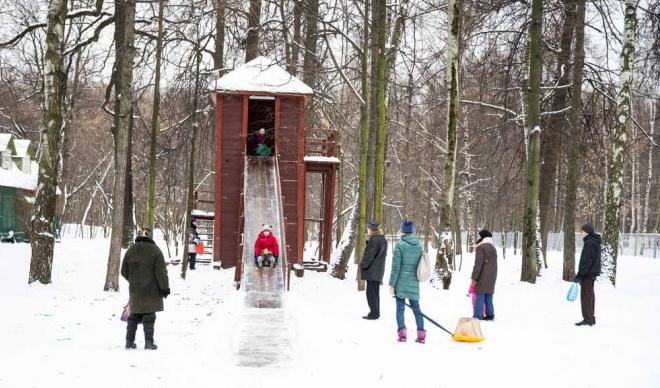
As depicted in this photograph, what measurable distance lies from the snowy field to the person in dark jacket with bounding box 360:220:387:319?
0.32m

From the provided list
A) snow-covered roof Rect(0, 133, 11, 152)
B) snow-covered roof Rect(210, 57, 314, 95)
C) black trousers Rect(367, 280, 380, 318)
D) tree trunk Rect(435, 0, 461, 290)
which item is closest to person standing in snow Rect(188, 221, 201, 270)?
snow-covered roof Rect(210, 57, 314, 95)

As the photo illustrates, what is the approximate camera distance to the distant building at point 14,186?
3369cm

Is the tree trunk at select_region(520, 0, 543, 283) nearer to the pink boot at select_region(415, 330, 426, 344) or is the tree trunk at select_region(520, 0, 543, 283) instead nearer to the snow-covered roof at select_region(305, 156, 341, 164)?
the snow-covered roof at select_region(305, 156, 341, 164)

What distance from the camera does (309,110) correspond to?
23.5m

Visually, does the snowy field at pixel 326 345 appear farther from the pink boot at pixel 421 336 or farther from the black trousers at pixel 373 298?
the black trousers at pixel 373 298

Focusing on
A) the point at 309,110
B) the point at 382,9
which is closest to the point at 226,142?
the point at 309,110

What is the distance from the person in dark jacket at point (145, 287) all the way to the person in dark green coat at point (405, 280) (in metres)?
3.07

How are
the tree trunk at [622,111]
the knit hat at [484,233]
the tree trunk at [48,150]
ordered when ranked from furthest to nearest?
the tree trunk at [622,111] < the tree trunk at [48,150] < the knit hat at [484,233]

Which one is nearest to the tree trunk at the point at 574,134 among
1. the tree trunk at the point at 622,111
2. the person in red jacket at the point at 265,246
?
the tree trunk at the point at 622,111

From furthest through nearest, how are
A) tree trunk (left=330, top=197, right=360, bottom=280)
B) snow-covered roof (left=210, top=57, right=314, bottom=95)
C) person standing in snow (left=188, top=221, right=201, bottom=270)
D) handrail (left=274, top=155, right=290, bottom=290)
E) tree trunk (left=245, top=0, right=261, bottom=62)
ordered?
person standing in snow (left=188, top=221, right=201, bottom=270) → tree trunk (left=330, top=197, right=360, bottom=280) → snow-covered roof (left=210, top=57, right=314, bottom=95) → tree trunk (left=245, top=0, right=261, bottom=62) → handrail (left=274, top=155, right=290, bottom=290)

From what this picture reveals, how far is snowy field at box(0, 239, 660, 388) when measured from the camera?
7.77 metres

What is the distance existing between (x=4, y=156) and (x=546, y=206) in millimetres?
25036

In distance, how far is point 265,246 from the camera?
15.8 meters

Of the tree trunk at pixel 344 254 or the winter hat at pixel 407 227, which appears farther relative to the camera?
the tree trunk at pixel 344 254
